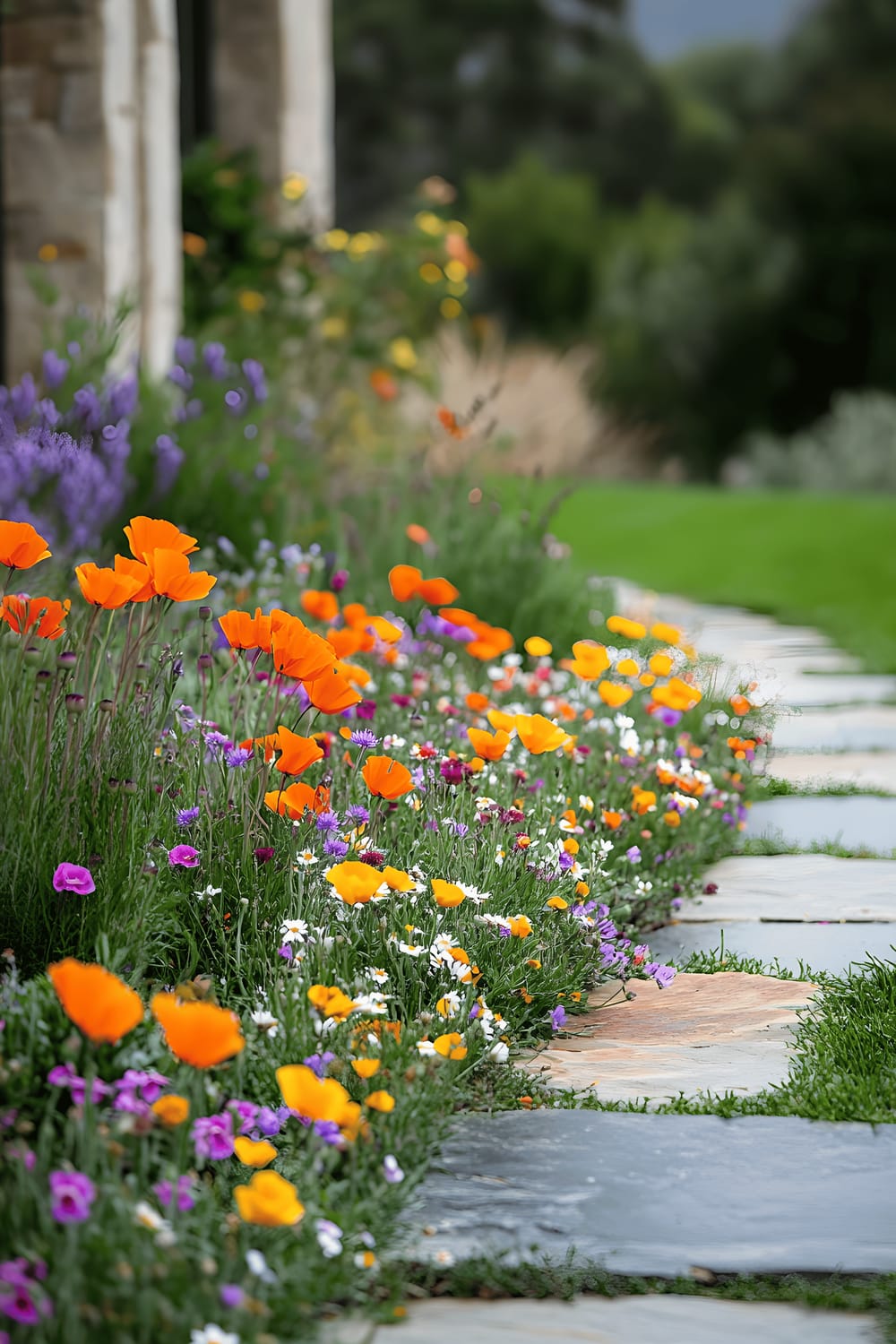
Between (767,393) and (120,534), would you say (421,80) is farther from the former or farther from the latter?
(120,534)

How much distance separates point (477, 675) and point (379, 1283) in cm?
247

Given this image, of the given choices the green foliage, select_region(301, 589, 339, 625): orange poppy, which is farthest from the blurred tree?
select_region(301, 589, 339, 625): orange poppy

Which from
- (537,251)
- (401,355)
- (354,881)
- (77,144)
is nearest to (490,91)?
(537,251)

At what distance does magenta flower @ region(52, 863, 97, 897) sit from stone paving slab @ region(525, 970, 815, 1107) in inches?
24.9

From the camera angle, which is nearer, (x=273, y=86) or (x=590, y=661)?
(x=590, y=661)

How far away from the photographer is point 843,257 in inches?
816

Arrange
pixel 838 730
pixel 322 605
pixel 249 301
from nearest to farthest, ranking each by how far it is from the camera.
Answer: pixel 322 605 < pixel 838 730 < pixel 249 301

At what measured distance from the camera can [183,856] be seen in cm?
198

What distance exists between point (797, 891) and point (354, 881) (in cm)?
134

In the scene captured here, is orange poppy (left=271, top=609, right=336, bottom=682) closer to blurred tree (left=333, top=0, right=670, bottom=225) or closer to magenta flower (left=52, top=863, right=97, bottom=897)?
magenta flower (left=52, top=863, right=97, bottom=897)

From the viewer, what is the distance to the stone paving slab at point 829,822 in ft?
10.2

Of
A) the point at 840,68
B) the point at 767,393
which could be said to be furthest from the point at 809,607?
the point at 840,68

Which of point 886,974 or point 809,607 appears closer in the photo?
point 886,974

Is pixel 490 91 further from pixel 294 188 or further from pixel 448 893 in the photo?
pixel 448 893
